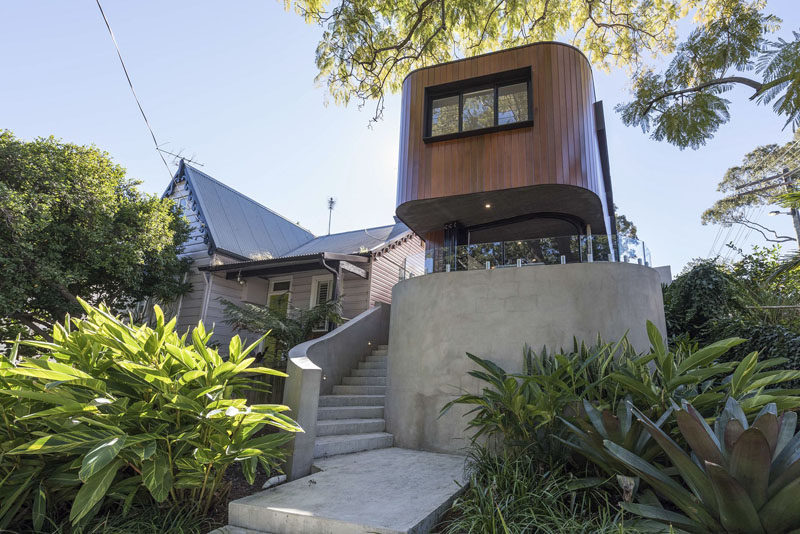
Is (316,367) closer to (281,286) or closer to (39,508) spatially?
(39,508)

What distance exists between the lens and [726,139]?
27.1ft

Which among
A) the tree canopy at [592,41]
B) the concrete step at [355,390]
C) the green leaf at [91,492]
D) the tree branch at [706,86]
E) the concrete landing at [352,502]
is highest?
the tree canopy at [592,41]

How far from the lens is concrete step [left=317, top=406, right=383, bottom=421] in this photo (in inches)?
240

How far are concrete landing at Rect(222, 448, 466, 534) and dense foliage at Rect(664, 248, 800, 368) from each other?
20.8 ft

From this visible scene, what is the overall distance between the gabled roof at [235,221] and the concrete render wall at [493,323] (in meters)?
9.03

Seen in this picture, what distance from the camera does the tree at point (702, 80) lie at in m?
7.28

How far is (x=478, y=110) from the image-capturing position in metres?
8.37

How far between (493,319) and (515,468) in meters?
2.68

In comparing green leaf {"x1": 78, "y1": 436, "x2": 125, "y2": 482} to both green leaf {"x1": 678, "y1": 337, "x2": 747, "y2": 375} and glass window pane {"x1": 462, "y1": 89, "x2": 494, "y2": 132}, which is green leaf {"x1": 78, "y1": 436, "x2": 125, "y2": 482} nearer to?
green leaf {"x1": 678, "y1": 337, "x2": 747, "y2": 375}

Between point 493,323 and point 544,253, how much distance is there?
1.44 m

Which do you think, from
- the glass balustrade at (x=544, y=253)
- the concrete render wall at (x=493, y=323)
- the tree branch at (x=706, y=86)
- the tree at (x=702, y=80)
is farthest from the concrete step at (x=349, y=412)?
the tree branch at (x=706, y=86)


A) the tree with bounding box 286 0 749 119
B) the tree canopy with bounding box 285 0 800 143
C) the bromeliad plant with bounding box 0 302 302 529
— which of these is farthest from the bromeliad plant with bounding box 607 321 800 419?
the tree with bounding box 286 0 749 119

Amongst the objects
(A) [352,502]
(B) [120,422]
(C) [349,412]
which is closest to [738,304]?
(C) [349,412]

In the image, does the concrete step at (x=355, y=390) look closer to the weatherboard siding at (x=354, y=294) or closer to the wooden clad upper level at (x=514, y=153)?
the wooden clad upper level at (x=514, y=153)
